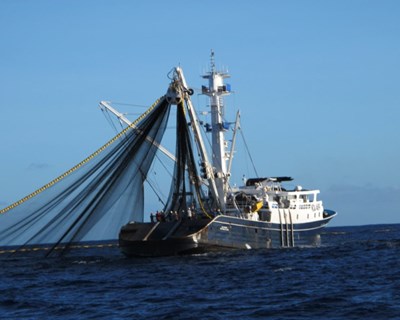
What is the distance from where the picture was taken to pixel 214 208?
63375 millimetres

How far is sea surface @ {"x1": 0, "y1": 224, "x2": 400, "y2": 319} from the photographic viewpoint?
31078mm

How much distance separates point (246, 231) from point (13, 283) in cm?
2217

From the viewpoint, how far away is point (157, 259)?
55219 mm

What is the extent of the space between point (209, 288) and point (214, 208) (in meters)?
25.4

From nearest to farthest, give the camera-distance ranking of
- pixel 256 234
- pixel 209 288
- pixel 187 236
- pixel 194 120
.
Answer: pixel 209 288 < pixel 187 236 < pixel 194 120 < pixel 256 234

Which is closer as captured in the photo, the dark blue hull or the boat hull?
the boat hull

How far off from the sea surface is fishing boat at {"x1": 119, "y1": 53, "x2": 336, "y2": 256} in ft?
4.87

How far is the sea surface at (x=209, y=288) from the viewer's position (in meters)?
31.1

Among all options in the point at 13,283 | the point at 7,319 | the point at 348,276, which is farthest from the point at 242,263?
the point at 7,319

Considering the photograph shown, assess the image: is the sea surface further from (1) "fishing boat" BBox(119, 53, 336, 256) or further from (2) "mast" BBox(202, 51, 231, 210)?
(2) "mast" BBox(202, 51, 231, 210)

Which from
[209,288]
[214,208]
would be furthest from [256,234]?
[209,288]

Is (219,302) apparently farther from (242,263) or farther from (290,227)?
(290,227)

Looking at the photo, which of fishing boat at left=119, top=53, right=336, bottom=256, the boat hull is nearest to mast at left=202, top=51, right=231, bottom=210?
fishing boat at left=119, top=53, right=336, bottom=256

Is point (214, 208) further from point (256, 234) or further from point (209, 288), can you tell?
point (209, 288)
